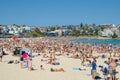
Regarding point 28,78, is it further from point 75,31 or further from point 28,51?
point 75,31

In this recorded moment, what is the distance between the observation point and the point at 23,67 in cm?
1736

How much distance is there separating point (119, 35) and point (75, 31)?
77.6 feet

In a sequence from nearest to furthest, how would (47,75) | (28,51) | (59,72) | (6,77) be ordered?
(6,77)
(47,75)
(59,72)
(28,51)

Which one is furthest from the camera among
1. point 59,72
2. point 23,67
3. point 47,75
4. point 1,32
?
point 1,32

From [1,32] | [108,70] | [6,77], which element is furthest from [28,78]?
[1,32]

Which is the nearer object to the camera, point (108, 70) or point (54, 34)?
point (108, 70)

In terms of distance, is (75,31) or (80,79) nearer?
(80,79)

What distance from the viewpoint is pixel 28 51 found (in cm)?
1923

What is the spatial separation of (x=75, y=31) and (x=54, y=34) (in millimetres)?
15898

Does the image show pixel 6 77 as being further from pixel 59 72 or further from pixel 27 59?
pixel 27 59

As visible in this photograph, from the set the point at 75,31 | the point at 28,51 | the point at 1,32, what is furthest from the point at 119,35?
the point at 28,51

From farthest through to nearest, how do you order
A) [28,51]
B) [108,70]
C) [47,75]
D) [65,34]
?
[65,34]
[28,51]
[47,75]
[108,70]

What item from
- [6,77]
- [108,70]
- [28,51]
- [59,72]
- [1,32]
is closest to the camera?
[108,70]

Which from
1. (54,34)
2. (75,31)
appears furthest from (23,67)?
(75,31)
